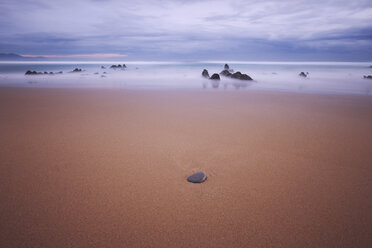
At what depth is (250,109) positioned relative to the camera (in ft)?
15.9

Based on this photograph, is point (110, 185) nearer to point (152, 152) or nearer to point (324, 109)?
point (152, 152)

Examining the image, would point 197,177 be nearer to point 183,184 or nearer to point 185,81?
point 183,184

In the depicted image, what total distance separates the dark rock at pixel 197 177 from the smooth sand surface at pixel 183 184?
2.2 inches

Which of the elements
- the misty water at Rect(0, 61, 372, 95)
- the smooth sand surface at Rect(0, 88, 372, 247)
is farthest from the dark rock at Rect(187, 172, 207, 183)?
the misty water at Rect(0, 61, 372, 95)

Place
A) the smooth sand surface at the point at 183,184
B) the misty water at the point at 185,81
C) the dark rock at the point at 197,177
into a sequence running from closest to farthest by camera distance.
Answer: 1. the smooth sand surface at the point at 183,184
2. the dark rock at the point at 197,177
3. the misty water at the point at 185,81

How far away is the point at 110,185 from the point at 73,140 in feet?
4.38

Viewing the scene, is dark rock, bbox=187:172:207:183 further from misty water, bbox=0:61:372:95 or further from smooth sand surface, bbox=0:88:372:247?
misty water, bbox=0:61:372:95

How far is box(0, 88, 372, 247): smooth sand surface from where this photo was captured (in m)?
1.44

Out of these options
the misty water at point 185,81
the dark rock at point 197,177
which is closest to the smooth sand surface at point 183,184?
the dark rock at point 197,177

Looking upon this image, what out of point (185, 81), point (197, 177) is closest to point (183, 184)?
point (197, 177)

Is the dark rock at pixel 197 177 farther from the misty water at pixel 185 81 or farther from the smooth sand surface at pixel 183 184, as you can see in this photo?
the misty water at pixel 185 81

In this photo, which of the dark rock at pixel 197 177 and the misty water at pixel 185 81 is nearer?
the dark rock at pixel 197 177

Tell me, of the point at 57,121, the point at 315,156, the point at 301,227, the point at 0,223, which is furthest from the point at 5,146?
the point at 315,156

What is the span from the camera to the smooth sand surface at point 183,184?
4.73 ft
